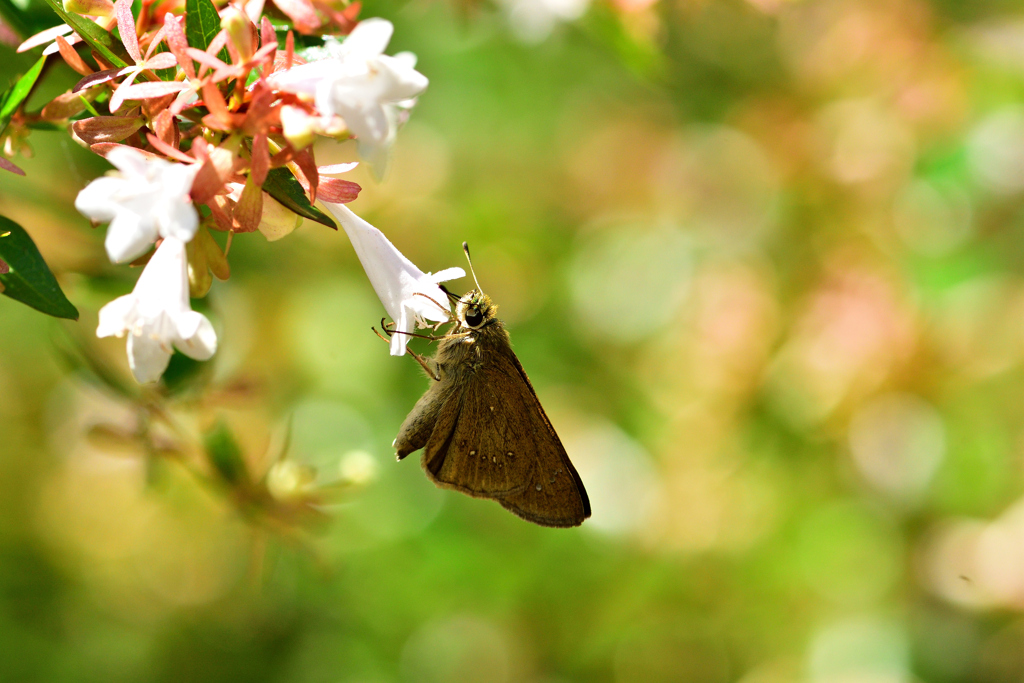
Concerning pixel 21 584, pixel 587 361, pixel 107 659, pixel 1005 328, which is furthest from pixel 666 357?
pixel 21 584

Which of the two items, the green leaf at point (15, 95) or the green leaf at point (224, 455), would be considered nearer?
the green leaf at point (15, 95)

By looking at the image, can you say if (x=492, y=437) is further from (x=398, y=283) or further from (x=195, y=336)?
(x=195, y=336)

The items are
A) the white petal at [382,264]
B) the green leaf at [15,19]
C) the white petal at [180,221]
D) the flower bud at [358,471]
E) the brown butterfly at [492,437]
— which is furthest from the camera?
the flower bud at [358,471]

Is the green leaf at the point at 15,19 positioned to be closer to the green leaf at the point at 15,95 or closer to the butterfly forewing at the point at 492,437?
the green leaf at the point at 15,95

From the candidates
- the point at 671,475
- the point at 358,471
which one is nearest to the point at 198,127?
the point at 358,471

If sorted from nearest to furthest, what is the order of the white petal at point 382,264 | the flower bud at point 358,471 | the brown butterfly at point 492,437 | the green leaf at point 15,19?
1. the green leaf at point 15,19
2. the white petal at point 382,264
3. the brown butterfly at point 492,437
4. the flower bud at point 358,471

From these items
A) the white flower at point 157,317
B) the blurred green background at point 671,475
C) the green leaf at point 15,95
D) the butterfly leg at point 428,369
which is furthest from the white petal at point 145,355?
the blurred green background at point 671,475

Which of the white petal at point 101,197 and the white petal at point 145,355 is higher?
the white petal at point 101,197
